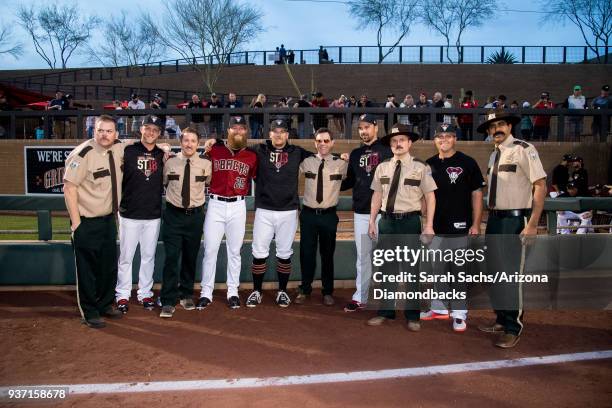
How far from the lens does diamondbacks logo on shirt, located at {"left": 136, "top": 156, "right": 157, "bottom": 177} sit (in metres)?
6.05

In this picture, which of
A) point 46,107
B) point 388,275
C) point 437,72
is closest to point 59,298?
point 388,275

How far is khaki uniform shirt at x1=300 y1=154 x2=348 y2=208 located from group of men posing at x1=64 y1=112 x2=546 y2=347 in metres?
0.01

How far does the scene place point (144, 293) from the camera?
6312 mm

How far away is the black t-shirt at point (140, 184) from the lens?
6.03 m

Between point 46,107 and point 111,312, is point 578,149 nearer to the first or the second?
point 111,312

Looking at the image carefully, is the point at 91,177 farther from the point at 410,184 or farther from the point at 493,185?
the point at 493,185

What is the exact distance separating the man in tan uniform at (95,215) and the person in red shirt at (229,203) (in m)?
1.05

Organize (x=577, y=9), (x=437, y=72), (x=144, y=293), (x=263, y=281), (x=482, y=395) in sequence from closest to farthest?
1. (x=482, y=395)
2. (x=144, y=293)
3. (x=263, y=281)
4. (x=437, y=72)
5. (x=577, y=9)

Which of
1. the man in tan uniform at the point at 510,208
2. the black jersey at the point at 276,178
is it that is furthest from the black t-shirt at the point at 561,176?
the black jersey at the point at 276,178

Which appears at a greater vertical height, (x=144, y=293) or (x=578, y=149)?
(x=578, y=149)

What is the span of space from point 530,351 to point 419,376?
4.38 ft

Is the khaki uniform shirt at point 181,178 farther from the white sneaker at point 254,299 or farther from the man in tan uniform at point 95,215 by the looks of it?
the white sneaker at point 254,299

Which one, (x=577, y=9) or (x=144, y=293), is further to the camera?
(x=577, y=9)

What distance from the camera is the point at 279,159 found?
6.40 metres
